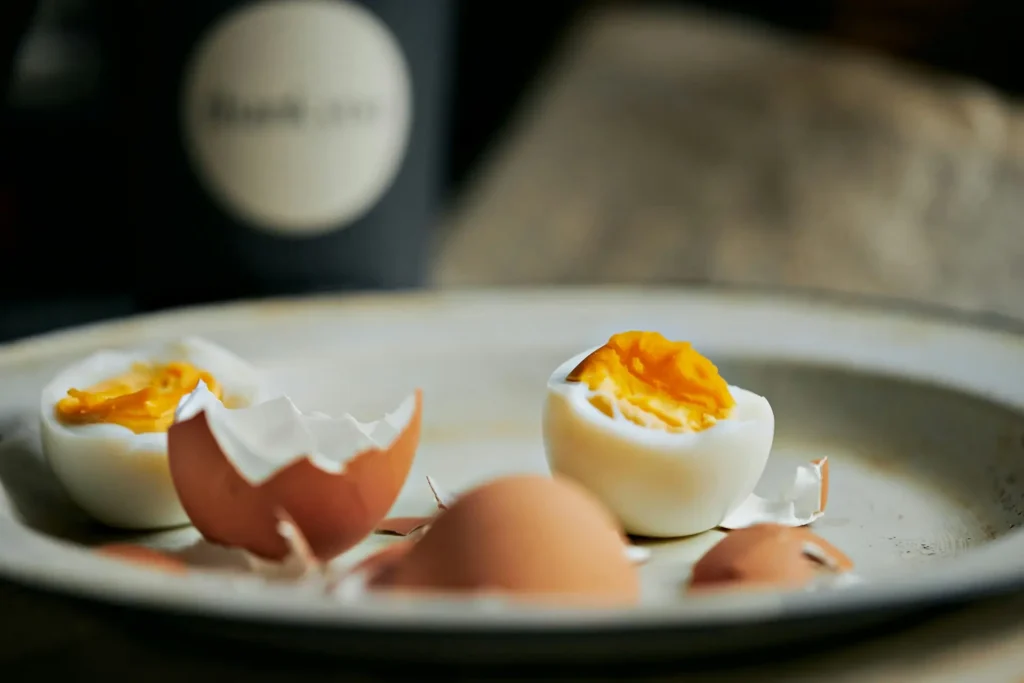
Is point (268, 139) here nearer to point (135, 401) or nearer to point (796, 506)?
point (135, 401)

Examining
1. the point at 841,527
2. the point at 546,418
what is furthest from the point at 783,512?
the point at 546,418

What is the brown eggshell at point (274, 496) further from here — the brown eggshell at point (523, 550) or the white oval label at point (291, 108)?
the white oval label at point (291, 108)

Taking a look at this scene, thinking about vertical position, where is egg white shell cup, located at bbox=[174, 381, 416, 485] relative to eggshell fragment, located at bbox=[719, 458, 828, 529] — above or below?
above

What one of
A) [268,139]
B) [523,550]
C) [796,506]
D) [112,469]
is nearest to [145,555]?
[112,469]

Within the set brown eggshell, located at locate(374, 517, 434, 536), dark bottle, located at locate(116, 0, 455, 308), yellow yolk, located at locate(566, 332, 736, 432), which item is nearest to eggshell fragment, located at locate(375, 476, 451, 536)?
brown eggshell, located at locate(374, 517, 434, 536)

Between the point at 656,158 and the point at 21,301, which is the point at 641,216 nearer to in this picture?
the point at 656,158

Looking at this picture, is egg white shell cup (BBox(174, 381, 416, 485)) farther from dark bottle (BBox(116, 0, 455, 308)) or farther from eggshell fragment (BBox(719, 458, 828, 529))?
dark bottle (BBox(116, 0, 455, 308))

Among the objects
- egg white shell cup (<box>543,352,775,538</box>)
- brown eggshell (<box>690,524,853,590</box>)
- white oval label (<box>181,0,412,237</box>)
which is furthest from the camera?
white oval label (<box>181,0,412,237</box>)
